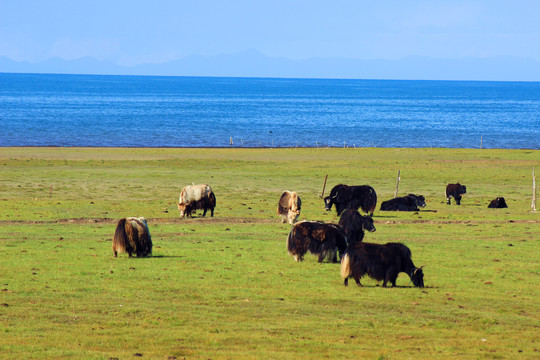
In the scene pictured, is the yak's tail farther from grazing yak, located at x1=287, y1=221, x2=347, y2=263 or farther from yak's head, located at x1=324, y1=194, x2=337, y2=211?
yak's head, located at x1=324, y1=194, x2=337, y2=211

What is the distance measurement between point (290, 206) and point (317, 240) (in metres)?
9.05

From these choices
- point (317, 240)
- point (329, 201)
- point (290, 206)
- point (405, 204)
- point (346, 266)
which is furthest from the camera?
point (405, 204)

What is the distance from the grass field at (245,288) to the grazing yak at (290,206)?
1.76 ft

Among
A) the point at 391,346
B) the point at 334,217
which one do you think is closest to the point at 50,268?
the point at 391,346

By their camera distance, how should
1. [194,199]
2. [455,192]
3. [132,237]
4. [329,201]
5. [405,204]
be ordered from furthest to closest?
[455,192]
[405,204]
[329,201]
[194,199]
[132,237]

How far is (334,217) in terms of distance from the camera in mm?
31641

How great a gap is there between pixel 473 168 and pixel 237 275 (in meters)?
40.9

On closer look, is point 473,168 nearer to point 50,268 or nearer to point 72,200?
point 72,200

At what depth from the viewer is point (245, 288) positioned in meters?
16.9

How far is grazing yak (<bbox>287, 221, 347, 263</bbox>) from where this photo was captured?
19719 mm

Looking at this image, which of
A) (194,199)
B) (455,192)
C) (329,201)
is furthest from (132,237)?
(455,192)

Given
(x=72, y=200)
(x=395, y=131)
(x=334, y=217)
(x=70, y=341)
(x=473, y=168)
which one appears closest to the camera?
(x=70, y=341)

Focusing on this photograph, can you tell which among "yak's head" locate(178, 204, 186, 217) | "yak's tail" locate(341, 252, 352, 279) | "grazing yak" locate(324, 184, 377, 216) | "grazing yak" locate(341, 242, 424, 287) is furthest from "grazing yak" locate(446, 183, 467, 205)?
"yak's tail" locate(341, 252, 352, 279)

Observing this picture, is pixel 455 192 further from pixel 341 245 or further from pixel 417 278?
pixel 417 278
